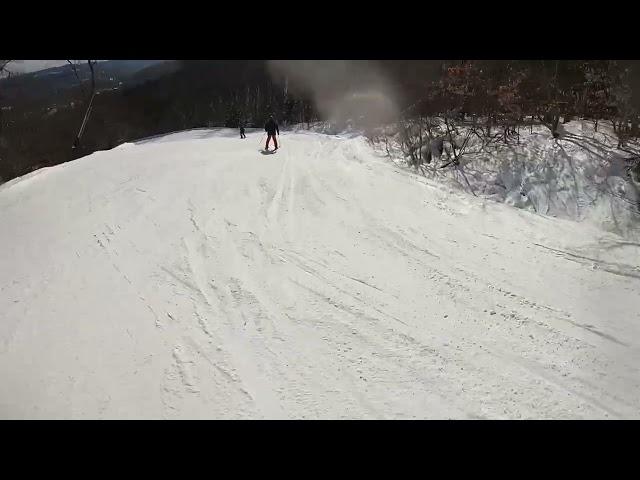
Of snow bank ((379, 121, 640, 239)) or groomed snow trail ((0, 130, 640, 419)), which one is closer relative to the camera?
groomed snow trail ((0, 130, 640, 419))

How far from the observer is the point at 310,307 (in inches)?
200

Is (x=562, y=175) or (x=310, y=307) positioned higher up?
(x=562, y=175)

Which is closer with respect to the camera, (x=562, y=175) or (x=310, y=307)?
(x=310, y=307)

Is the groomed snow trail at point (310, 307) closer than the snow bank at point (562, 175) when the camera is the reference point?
Yes

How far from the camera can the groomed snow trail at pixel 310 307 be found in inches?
150

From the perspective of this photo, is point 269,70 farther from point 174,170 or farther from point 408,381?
point 408,381

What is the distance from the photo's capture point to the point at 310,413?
3643 millimetres

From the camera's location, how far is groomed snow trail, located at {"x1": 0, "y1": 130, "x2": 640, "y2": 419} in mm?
3812

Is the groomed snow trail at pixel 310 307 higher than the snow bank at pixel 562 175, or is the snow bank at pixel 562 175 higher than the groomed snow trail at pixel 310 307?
the snow bank at pixel 562 175

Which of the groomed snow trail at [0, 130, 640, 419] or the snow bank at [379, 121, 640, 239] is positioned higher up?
the snow bank at [379, 121, 640, 239]

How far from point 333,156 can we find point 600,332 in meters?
8.16

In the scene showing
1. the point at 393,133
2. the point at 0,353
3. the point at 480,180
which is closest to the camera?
the point at 0,353

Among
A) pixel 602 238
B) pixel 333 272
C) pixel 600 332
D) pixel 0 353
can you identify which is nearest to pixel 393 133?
pixel 602 238

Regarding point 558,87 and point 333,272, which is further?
point 558,87
